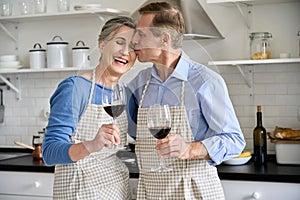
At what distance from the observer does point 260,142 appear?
3.42m

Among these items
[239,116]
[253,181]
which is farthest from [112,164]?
[239,116]

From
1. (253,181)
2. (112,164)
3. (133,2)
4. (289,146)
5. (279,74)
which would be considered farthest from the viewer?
(133,2)

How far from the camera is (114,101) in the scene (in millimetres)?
1879

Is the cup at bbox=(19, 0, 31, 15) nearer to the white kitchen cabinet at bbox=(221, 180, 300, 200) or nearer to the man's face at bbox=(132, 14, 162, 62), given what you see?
the white kitchen cabinet at bbox=(221, 180, 300, 200)

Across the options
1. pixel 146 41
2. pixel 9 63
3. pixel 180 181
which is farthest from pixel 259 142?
pixel 9 63

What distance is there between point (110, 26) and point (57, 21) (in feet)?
8.16

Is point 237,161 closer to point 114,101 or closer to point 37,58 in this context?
point 114,101

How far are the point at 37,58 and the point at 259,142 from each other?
6.00ft

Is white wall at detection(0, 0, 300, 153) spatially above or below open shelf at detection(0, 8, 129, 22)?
below

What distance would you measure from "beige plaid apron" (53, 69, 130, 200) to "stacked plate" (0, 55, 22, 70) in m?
2.08

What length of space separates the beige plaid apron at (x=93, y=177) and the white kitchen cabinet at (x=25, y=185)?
1233mm

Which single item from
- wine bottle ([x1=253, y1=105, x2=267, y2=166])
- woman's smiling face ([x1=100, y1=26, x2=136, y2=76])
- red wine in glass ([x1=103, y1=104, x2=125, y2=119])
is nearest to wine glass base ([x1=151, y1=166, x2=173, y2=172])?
red wine in glass ([x1=103, y1=104, x2=125, y2=119])

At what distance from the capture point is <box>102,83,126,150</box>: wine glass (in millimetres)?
1863

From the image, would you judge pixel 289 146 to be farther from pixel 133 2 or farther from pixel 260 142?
pixel 133 2
